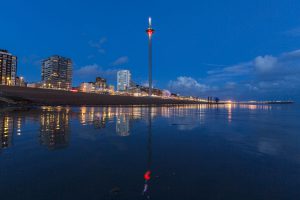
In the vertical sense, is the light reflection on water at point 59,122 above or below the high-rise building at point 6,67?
below

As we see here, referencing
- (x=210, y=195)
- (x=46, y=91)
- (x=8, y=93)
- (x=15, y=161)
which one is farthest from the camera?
(x=46, y=91)

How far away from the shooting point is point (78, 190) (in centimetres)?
479

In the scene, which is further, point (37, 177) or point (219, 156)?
point (219, 156)

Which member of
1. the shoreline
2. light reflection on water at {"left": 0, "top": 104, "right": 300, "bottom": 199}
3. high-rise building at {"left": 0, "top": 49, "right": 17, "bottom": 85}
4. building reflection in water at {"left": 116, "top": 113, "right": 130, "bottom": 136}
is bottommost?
light reflection on water at {"left": 0, "top": 104, "right": 300, "bottom": 199}

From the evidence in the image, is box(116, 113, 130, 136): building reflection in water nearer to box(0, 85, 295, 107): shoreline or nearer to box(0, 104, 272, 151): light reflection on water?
box(0, 104, 272, 151): light reflection on water

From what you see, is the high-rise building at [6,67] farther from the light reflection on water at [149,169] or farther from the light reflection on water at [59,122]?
the light reflection on water at [149,169]

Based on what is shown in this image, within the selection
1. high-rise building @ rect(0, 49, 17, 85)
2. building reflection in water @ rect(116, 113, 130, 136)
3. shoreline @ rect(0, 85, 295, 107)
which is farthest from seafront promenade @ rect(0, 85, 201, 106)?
high-rise building @ rect(0, 49, 17, 85)

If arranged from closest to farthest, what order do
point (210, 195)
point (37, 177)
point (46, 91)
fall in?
1. point (210, 195)
2. point (37, 177)
3. point (46, 91)

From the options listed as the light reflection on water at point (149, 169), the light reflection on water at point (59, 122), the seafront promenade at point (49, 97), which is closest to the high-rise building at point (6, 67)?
the seafront promenade at point (49, 97)

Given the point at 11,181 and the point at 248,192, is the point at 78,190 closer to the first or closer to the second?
the point at 11,181

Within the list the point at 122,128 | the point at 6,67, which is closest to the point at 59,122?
the point at 122,128

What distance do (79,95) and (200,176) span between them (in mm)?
89464

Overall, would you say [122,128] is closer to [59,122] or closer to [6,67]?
[59,122]

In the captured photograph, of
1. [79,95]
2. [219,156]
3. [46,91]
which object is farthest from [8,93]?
[219,156]
